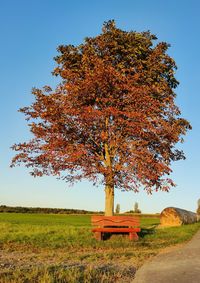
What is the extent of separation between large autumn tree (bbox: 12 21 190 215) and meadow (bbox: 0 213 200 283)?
12.6ft

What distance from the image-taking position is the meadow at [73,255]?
9.27m

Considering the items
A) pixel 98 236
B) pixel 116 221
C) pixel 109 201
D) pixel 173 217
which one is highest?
pixel 109 201

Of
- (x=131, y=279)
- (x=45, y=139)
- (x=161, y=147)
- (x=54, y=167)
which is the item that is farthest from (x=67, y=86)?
(x=131, y=279)

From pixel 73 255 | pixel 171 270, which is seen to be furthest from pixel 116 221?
pixel 171 270

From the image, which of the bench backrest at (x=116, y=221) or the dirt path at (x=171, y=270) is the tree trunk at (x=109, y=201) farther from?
the dirt path at (x=171, y=270)

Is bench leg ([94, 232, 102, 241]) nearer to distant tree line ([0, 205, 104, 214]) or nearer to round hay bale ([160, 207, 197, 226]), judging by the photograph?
round hay bale ([160, 207, 197, 226])

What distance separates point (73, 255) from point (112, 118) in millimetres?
11033

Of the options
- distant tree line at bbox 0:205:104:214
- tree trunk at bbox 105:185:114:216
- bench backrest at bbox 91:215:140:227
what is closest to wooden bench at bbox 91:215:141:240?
bench backrest at bbox 91:215:140:227

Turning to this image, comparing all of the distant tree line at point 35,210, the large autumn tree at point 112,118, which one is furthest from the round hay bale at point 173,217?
the distant tree line at point 35,210

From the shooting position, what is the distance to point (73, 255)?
13898 millimetres

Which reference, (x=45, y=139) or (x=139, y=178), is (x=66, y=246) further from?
(x=45, y=139)

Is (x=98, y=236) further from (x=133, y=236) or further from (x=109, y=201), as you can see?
(x=109, y=201)

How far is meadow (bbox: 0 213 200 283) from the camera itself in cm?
927

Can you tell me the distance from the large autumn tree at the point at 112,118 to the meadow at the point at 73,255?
3.84 m
